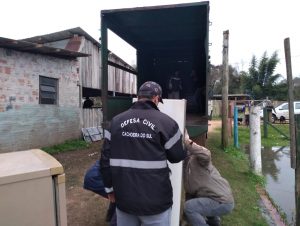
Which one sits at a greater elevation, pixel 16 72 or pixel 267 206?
pixel 16 72

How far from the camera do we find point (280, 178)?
7410mm

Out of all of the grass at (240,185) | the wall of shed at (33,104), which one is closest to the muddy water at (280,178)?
the grass at (240,185)

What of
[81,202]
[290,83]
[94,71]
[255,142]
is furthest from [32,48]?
[290,83]

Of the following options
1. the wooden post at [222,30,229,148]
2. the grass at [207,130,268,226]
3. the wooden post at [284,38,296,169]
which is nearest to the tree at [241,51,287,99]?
the wooden post at [222,30,229,148]

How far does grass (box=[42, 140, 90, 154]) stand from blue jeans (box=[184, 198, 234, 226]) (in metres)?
7.23

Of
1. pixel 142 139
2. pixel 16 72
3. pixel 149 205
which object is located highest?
pixel 16 72

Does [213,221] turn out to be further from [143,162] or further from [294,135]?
[143,162]

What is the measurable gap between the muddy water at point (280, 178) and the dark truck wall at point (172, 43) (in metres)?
2.07

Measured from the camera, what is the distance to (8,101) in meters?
9.30

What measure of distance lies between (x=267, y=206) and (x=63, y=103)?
8.30 meters

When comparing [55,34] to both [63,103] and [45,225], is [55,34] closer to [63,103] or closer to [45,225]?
[63,103]

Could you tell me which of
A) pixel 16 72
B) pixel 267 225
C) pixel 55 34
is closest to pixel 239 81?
pixel 55 34

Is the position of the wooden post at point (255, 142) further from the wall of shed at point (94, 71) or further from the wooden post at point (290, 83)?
the wall of shed at point (94, 71)

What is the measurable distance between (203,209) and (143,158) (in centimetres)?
154
